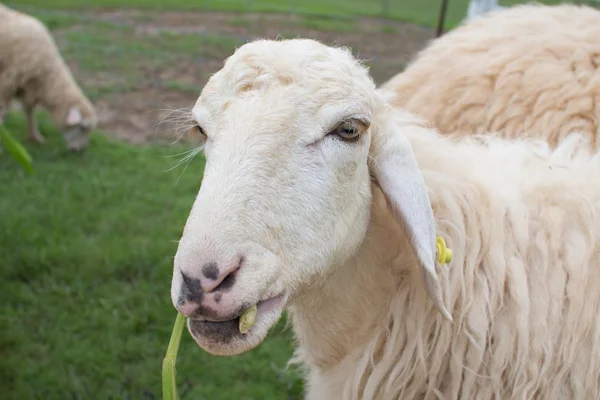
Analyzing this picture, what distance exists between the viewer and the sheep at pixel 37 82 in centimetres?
660

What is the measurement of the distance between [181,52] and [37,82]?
139 inches

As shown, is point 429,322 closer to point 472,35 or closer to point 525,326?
point 525,326

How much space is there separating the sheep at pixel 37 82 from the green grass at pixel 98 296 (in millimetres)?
762

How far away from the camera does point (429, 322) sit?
1987mm

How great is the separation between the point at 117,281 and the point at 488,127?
8.45ft

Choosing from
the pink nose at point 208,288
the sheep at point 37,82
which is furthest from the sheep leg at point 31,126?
the pink nose at point 208,288

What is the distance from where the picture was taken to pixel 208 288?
142 cm

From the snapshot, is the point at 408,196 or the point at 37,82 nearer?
the point at 408,196

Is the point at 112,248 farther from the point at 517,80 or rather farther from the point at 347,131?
the point at 347,131

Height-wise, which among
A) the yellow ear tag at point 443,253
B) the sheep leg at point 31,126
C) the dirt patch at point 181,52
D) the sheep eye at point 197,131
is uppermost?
the sheep eye at point 197,131

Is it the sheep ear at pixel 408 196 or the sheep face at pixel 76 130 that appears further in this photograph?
the sheep face at pixel 76 130

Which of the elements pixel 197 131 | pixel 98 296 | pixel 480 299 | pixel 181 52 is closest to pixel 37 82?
pixel 181 52

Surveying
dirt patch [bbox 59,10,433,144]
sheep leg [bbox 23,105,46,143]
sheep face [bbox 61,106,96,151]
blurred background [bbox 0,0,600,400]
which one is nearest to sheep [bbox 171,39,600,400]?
blurred background [bbox 0,0,600,400]

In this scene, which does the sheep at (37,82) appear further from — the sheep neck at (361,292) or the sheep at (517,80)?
the sheep neck at (361,292)
